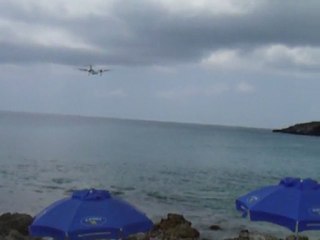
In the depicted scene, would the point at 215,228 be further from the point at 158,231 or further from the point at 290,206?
the point at 290,206

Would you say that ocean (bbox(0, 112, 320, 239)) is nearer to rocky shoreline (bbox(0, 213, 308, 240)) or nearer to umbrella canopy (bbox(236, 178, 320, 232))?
rocky shoreline (bbox(0, 213, 308, 240))

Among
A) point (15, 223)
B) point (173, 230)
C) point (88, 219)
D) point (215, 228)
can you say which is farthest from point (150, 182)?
point (88, 219)

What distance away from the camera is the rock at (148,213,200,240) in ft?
65.1

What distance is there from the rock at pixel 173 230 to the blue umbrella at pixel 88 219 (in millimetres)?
10094

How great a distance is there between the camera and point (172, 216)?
2205cm

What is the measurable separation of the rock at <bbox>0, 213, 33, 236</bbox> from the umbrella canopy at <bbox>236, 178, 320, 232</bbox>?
11.4 m

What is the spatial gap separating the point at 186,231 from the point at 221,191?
64.8 ft

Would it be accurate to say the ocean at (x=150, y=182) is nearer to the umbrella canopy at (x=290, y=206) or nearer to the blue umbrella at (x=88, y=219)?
the umbrella canopy at (x=290, y=206)

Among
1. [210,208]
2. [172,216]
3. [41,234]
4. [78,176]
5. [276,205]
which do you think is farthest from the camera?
[78,176]

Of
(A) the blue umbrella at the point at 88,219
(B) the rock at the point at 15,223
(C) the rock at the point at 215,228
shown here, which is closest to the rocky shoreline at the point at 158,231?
(B) the rock at the point at 15,223

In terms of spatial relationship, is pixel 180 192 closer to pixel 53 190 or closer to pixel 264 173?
pixel 53 190

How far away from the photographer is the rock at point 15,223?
764 inches

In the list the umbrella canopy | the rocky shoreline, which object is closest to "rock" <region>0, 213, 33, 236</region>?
the rocky shoreline

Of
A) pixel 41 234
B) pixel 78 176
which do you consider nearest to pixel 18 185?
pixel 78 176
